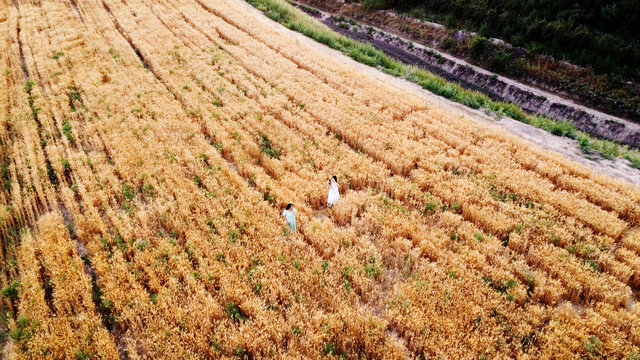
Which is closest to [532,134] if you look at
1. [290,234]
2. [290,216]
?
[290,216]

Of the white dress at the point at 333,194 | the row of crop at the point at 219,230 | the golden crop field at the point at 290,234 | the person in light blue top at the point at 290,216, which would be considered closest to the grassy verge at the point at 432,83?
the golden crop field at the point at 290,234

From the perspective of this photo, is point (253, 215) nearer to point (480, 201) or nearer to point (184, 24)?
point (480, 201)

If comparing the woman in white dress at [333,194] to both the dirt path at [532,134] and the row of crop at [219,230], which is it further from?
the dirt path at [532,134]

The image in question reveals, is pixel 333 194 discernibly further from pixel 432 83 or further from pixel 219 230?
pixel 432 83

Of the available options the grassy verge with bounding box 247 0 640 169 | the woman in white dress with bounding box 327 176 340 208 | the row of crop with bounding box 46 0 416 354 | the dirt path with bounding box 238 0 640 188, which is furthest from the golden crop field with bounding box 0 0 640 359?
the grassy verge with bounding box 247 0 640 169

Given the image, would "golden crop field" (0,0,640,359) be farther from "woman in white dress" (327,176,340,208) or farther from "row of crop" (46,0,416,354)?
"woman in white dress" (327,176,340,208)
